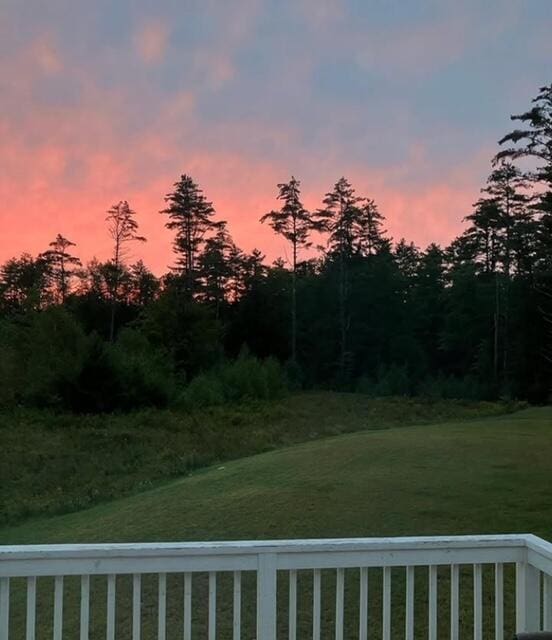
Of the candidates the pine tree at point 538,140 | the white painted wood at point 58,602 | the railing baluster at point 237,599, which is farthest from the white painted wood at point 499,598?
the pine tree at point 538,140

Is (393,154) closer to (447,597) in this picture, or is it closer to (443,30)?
(443,30)

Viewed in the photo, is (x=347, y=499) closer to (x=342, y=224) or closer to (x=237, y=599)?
(x=237, y=599)

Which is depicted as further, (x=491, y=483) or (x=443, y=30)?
(x=443, y=30)

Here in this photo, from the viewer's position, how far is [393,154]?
15.0m

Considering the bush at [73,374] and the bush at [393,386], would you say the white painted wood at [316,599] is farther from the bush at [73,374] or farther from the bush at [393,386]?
the bush at [393,386]

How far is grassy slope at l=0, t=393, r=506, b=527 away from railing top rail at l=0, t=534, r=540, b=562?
7218 mm

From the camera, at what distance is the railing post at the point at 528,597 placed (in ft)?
7.15

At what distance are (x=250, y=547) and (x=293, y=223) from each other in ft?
121

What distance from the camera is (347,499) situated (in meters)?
6.32

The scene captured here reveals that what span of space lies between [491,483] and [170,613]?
3989 mm

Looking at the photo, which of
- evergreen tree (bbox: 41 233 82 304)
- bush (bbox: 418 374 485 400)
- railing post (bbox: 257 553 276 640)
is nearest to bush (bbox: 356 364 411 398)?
bush (bbox: 418 374 485 400)

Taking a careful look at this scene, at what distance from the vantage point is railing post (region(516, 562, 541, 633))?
2180 mm

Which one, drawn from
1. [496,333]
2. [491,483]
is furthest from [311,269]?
[491,483]

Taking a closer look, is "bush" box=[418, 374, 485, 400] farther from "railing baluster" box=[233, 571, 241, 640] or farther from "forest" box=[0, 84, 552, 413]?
"railing baluster" box=[233, 571, 241, 640]
